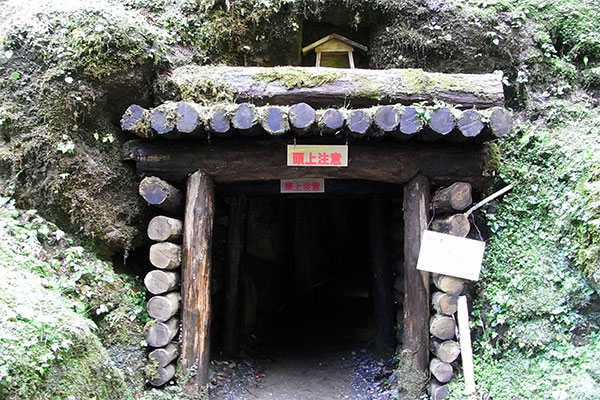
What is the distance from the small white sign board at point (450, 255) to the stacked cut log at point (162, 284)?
8.09 feet

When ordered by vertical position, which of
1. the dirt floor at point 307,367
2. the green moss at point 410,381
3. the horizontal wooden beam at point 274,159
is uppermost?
the horizontal wooden beam at point 274,159

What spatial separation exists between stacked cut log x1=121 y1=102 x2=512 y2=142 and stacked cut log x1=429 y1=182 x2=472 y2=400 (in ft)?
2.28

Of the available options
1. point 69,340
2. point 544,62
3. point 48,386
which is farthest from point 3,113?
point 544,62

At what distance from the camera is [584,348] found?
4125 mm

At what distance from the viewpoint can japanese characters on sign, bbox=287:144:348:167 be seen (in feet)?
16.1

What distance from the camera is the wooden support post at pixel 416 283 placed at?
4.89m

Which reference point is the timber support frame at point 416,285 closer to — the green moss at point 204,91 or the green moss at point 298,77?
the green moss at point 298,77

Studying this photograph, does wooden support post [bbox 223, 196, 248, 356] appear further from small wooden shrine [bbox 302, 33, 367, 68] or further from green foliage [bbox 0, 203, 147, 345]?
small wooden shrine [bbox 302, 33, 367, 68]

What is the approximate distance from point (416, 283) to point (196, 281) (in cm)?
222

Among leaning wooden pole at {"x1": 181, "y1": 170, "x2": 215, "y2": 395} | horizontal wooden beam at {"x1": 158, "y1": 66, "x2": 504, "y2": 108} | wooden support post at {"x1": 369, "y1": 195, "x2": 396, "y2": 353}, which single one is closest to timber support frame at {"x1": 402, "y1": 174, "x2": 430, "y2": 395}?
horizontal wooden beam at {"x1": 158, "y1": 66, "x2": 504, "y2": 108}

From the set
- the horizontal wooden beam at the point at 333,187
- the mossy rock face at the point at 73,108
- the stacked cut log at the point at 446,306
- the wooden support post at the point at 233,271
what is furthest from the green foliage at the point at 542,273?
the mossy rock face at the point at 73,108

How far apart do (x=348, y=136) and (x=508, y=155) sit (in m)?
2.07

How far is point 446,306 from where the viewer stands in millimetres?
4777

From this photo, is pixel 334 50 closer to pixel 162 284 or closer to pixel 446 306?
pixel 446 306
